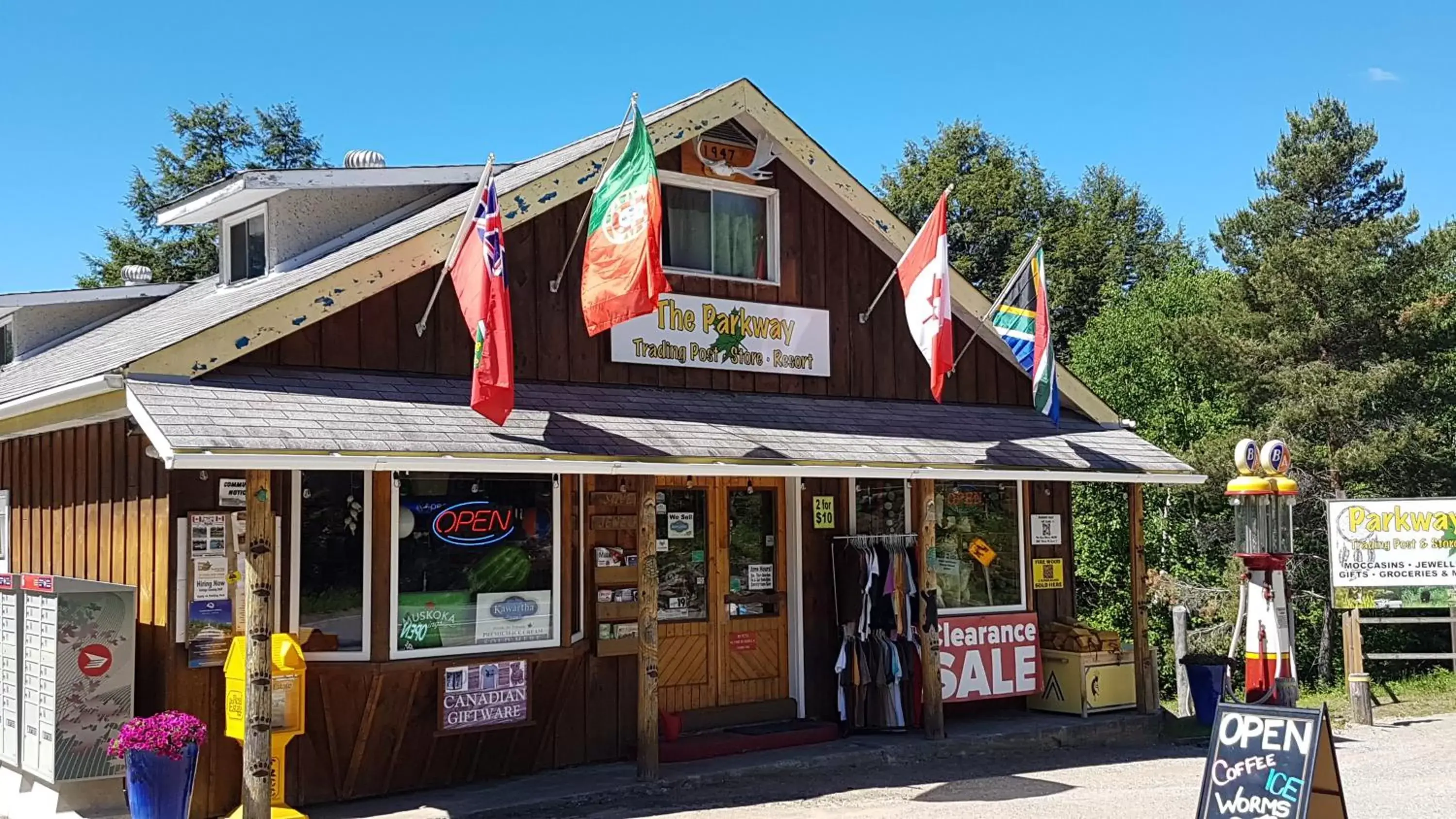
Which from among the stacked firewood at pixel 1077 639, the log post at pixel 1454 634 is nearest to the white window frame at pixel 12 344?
the stacked firewood at pixel 1077 639

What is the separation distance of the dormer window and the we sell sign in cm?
756

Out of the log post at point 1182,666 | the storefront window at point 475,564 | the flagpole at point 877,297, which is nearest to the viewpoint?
the storefront window at point 475,564

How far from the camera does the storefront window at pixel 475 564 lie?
9742mm

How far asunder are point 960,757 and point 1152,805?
2.33m

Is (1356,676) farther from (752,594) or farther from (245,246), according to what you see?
(245,246)

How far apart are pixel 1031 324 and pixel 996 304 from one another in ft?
1.20

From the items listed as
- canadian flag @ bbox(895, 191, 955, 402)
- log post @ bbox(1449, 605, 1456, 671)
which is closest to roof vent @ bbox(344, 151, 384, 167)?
canadian flag @ bbox(895, 191, 955, 402)

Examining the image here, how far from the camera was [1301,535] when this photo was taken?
29828mm

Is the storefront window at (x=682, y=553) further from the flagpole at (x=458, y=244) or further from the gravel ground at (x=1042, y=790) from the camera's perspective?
the flagpole at (x=458, y=244)

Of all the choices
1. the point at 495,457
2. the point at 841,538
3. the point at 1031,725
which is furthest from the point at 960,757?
the point at 495,457

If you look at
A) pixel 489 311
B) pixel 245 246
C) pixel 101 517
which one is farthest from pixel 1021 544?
pixel 101 517

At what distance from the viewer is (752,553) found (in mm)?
12297

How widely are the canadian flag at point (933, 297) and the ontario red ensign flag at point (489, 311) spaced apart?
3783 millimetres

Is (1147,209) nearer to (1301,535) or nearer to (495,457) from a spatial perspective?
(1301,535)
